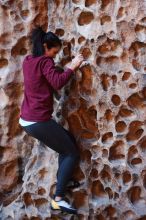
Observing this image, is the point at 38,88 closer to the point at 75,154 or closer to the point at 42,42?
the point at 42,42

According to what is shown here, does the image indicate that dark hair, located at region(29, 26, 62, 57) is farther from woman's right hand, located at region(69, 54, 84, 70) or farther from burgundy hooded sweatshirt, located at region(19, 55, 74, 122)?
woman's right hand, located at region(69, 54, 84, 70)

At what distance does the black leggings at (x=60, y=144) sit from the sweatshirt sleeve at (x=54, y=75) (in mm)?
263

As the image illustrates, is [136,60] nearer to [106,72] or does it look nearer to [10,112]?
[106,72]

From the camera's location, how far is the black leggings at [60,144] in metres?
3.04

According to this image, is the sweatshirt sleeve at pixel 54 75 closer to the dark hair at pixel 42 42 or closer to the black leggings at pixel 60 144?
the dark hair at pixel 42 42

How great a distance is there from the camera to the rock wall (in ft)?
10.1

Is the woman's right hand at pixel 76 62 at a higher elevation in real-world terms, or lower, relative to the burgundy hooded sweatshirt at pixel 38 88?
higher

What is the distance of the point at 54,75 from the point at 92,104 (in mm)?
430

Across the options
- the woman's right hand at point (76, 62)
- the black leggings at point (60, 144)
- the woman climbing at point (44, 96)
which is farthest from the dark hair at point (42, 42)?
the black leggings at point (60, 144)

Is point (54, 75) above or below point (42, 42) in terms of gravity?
below

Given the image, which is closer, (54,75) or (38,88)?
(54,75)

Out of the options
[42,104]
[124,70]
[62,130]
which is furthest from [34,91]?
[124,70]

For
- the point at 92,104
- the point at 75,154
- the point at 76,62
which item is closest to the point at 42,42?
the point at 76,62

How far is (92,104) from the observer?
3229 mm
